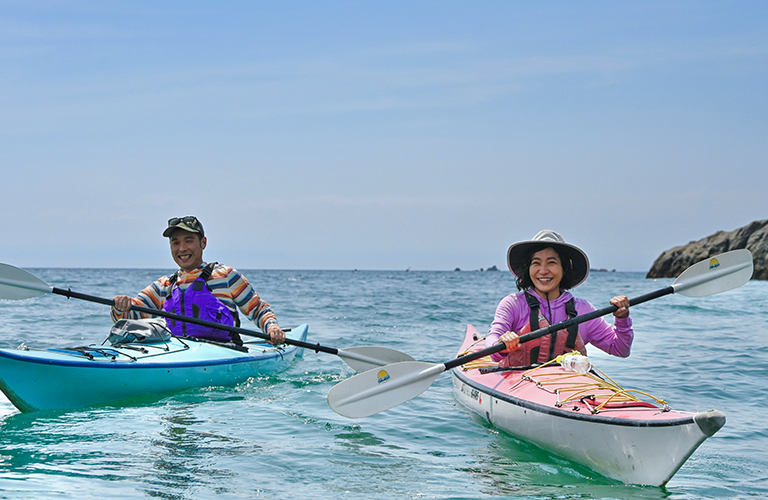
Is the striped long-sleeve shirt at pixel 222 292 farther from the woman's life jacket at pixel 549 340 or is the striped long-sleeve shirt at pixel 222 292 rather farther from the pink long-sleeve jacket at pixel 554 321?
the woman's life jacket at pixel 549 340

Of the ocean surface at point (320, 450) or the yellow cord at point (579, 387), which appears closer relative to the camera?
the ocean surface at point (320, 450)

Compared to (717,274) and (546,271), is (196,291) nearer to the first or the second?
(546,271)

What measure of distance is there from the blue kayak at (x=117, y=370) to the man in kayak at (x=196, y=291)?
286mm

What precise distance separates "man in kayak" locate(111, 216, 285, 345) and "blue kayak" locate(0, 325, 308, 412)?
29 cm

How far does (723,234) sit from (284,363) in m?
42.5

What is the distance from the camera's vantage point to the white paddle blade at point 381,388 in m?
4.43

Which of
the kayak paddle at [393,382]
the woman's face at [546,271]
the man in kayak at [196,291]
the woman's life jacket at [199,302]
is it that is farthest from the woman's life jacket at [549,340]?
the woman's life jacket at [199,302]

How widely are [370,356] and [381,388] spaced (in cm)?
85

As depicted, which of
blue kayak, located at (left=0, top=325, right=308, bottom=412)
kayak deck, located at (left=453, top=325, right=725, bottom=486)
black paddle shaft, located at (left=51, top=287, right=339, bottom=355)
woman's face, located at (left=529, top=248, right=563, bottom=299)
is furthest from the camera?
Answer: black paddle shaft, located at (left=51, top=287, right=339, bottom=355)

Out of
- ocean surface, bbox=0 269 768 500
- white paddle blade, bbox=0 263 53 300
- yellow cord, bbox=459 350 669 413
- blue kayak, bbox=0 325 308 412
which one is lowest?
ocean surface, bbox=0 269 768 500

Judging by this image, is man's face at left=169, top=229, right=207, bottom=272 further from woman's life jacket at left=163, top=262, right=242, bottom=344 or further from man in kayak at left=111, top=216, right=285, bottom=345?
woman's life jacket at left=163, top=262, right=242, bottom=344

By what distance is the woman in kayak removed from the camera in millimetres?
4684

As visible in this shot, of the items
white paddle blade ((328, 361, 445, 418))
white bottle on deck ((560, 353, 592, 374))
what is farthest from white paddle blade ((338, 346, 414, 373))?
white bottle on deck ((560, 353, 592, 374))

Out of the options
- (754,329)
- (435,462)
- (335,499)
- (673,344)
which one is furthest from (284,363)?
(754,329)
